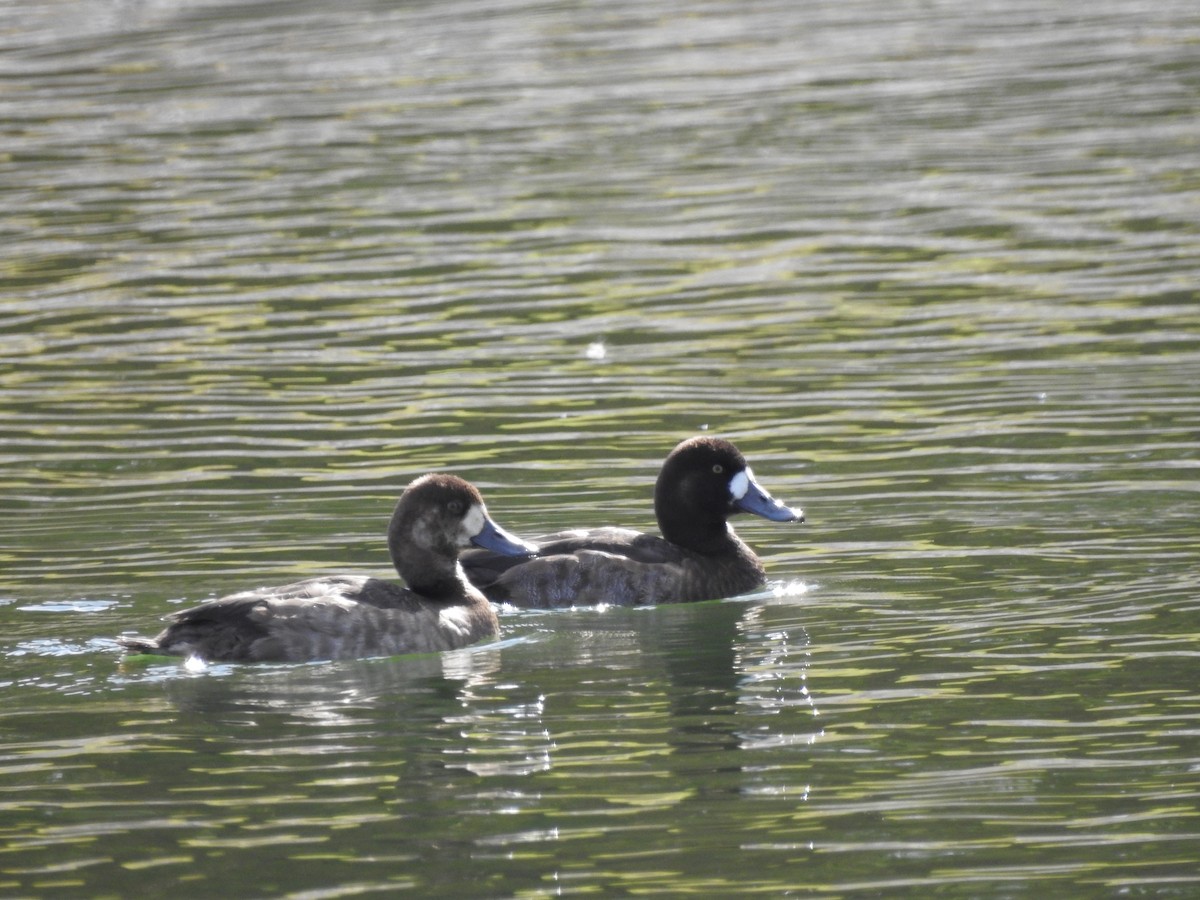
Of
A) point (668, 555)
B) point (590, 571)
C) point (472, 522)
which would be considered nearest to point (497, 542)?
point (472, 522)

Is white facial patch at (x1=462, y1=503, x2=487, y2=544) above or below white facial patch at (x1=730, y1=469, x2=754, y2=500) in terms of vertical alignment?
above

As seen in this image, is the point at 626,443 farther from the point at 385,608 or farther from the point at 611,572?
the point at 385,608

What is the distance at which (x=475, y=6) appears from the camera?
33062 mm

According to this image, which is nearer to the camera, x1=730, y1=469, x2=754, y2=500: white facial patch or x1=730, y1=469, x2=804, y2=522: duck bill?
x1=730, y1=469, x2=804, y2=522: duck bill

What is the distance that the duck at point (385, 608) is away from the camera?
9664mm

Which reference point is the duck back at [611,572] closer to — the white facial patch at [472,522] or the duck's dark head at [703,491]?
the duck's dark head at [703,491]

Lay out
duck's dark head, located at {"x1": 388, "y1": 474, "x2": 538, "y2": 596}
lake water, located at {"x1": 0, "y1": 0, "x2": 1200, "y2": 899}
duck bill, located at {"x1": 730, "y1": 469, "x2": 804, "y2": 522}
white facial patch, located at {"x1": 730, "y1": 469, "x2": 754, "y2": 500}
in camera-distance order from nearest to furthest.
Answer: lake water, located at {"x1": 0, "y1": 0, "x2": 1200, "y2": 899}, duck's dark head, located at {"x1": 388, "y1": 474, "x2": 538, "y2": 596}, duck bill, located at {"x1": 730, "y1": 469, "x2": 804, "y2": 522}, white facial patch, located at {"x1": 730, "y1": 469, "x2": 754, "y2": 500}

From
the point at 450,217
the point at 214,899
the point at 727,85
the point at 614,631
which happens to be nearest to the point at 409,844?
the point at 214,899

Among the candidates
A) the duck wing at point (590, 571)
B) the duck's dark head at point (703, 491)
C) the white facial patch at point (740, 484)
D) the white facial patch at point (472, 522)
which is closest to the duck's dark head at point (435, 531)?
the white facial patch at point (472, 522)

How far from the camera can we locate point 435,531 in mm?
10625

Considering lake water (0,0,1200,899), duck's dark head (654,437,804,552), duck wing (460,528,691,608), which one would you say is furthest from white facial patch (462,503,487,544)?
duck's dark head (654,437,804,552)

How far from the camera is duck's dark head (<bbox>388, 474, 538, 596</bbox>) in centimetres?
1062

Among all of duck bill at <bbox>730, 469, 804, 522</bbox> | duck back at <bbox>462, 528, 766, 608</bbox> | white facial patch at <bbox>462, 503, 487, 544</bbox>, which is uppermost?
white facial patch at <bbox>462, 503, 487, 544</bbox>

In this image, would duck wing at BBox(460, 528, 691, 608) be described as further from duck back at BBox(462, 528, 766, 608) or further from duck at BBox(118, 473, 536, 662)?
duck at BBox(118, 473, 536, 662)
